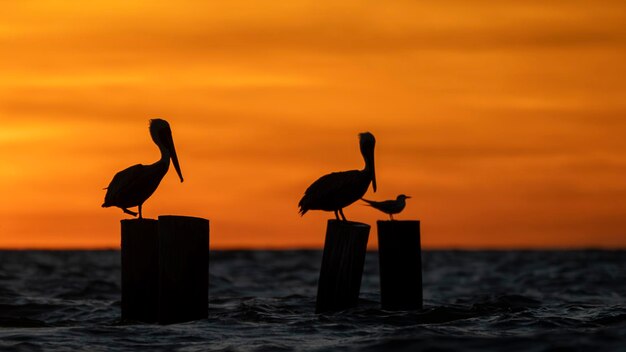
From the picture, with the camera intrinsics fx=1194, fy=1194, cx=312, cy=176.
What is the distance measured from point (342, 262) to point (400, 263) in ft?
3.03

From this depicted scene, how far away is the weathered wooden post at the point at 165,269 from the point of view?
1502 cm

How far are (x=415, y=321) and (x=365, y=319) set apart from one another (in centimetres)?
73

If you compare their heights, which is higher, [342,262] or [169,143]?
[169,143]

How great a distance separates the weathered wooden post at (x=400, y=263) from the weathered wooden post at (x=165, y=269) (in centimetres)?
251

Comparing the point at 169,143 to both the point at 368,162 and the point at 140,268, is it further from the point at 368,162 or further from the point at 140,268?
the point at 368,162

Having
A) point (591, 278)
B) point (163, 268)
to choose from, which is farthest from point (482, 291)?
point (163, 268)

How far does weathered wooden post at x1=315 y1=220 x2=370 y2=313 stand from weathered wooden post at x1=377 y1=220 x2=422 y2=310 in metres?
0.43

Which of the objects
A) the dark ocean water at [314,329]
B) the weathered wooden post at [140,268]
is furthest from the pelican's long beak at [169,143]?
the dark ocean water at [314,329]

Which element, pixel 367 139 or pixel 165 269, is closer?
pixel 165 269

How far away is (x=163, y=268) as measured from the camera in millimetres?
15117

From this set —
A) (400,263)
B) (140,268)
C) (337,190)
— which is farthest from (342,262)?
(140,268)

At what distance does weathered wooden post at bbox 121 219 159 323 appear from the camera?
1548cm

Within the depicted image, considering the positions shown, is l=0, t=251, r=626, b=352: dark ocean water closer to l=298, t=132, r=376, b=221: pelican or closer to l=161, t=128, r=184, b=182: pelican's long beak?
l=298, t=132, r=376, b=221: pelican

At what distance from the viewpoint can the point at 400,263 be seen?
16297mm
